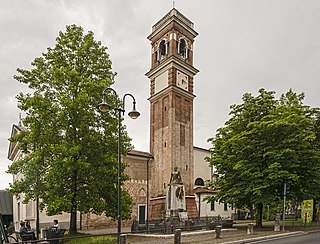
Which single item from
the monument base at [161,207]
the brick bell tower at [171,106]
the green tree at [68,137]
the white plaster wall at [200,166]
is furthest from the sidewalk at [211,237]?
the white plaster wall at [200,166]

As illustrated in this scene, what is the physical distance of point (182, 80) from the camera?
42.3 meters

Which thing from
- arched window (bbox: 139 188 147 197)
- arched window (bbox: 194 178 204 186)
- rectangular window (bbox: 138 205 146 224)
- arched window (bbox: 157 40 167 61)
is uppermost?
arched window (bbox: 157 40 167 61)

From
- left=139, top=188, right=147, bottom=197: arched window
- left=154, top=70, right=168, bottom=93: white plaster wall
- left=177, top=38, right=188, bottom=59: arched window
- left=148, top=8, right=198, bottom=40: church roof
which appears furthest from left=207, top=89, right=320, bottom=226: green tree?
left=148, top=8, right=198, bottom=40: church roof

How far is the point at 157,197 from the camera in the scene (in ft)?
129

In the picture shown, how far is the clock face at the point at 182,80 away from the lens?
1644 inches

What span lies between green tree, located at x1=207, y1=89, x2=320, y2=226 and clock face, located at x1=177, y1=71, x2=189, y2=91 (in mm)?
15903

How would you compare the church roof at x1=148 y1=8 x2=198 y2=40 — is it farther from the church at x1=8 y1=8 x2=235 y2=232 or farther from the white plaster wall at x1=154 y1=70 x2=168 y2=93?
the white plaster wall at x1=154 y1=70 x2=168 y2=93

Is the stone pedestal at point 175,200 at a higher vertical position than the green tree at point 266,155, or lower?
lower

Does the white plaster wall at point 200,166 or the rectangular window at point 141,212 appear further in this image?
the white plaster wall at point 200,166

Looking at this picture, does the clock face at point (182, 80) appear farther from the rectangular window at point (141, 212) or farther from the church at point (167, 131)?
the rectangular window at point (141, 212)

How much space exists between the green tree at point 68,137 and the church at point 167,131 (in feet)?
58.7

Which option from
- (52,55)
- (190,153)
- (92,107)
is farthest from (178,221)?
(190,153)

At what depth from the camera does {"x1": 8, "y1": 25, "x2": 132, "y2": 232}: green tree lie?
61.2 feet

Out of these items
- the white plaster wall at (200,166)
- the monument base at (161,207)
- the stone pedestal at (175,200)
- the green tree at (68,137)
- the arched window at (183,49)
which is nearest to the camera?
the green tree at (68,137)
